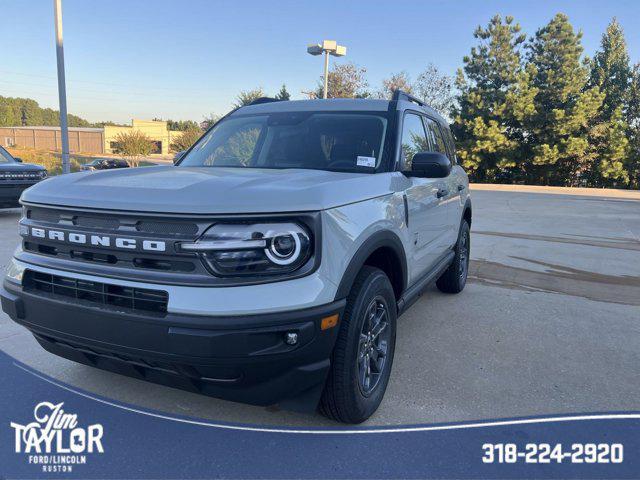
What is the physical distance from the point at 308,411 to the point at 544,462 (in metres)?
1.24

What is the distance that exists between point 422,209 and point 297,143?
1.05 metres

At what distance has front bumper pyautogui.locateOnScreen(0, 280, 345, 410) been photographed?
2.14 meters

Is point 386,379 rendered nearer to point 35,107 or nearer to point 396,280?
point 396,280

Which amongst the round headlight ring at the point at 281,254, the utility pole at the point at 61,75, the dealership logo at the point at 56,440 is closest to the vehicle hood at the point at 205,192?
the round headlight ring at the point at 281,254

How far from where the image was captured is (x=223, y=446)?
2.60 meters

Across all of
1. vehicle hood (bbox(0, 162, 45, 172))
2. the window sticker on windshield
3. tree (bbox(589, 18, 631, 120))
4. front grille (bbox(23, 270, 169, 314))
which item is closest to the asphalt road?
front grille (bbox(23, 270, 169, 314))

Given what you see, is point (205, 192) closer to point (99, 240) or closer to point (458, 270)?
point (99, 240)

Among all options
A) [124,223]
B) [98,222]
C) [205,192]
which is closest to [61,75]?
[98,222]

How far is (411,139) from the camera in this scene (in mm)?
3896

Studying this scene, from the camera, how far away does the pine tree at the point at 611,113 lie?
30.7 meters

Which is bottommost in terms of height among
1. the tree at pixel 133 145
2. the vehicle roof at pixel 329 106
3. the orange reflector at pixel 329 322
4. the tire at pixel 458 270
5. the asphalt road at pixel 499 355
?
the asphalt road at pixel 499 355

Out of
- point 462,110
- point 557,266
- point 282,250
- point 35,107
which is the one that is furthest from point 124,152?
point 35,107

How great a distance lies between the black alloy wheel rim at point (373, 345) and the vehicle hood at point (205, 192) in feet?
2.20

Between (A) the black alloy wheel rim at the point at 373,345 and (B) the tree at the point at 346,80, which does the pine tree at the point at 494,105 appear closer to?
(B) the tree at the point at 346,80
